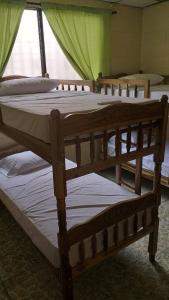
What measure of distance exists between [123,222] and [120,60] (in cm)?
340

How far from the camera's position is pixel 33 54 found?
A: 3371 mm

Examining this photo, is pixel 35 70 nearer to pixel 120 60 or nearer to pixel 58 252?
pixel 120 60

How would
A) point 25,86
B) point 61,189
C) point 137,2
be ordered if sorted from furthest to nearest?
point 137,2, point 25,86, point 61,189

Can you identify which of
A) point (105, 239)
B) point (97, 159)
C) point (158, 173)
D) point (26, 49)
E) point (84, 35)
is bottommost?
point (105, 239)

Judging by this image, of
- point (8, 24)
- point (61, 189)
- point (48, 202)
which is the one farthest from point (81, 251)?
point (8, 24)

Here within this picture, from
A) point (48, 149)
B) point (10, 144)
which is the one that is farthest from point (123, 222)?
point (10, 144)

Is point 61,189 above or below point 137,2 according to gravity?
below

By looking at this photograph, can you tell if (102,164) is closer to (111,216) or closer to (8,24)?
(111,216)

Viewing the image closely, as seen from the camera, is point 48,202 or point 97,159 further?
point 48,202

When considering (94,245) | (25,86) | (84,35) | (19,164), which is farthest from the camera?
(84,35)

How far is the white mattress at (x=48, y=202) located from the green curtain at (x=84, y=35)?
2.02 m

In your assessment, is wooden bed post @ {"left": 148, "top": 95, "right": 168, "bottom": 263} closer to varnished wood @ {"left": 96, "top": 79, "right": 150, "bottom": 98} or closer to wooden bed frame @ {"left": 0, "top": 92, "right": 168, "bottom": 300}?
wooden bed frame @ {"left": 0, "top": 92, "right": 168, "bottom": 300}

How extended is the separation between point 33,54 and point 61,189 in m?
2.81

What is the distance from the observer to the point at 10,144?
268cm
